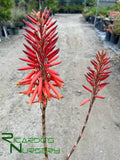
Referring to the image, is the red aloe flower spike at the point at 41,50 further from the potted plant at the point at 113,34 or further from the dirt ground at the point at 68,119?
the potted plant at the point at 113,34

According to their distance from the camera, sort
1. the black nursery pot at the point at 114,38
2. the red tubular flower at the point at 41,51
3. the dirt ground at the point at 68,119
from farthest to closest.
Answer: the black nursery pot at the point at 114,38 → the dirt ground at the point at 68,119 → the red tubular flower at the point at 41,51

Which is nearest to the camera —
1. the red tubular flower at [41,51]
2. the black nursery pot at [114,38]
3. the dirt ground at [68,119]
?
the red tubular flower at [41,51]

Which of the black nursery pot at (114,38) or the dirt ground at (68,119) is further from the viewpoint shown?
the black nursery pot at (114,38)

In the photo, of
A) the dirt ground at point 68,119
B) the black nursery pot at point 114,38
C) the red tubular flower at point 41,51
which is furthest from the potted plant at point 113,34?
the red tubular flower at point 41,51

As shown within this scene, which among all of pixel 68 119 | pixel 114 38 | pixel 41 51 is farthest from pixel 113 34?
pixel 41 51

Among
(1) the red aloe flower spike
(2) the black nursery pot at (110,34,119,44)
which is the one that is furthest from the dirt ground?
(2) the black nursery pot at (110,34,119,44)

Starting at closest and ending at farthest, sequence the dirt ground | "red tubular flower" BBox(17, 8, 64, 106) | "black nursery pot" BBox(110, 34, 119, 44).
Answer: "red tubular flower" BBox(17, 8, 64, 106) → the dirt ground → "black nursery pot" BBox(110, 34, 119, 44)

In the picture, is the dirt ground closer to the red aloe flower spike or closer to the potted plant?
the red aloe flower spike

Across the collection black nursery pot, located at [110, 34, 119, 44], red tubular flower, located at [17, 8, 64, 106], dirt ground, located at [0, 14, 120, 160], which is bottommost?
dirt ground, located at [0, 14, 120, 160]

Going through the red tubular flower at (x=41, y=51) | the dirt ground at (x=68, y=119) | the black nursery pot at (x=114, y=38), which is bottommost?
the dirt ground at (x=68, y=119)

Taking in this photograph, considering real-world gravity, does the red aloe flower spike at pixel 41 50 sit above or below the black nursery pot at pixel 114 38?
above

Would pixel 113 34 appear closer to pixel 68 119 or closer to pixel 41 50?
pixel 68 119

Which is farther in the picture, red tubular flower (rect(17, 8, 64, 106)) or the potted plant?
the potted plant

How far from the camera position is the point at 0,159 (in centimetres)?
218
